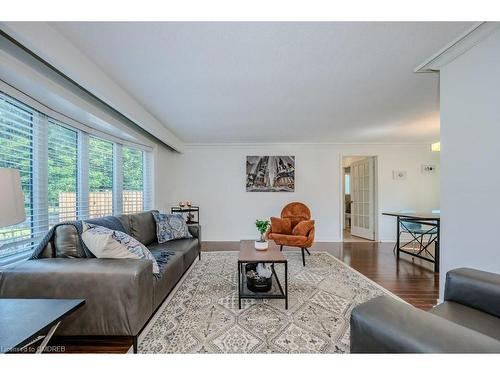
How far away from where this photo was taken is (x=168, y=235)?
3.22 m

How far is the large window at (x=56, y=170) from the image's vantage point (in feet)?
6.41

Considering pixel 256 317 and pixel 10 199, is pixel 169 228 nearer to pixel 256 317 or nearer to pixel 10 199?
pixel 256 317

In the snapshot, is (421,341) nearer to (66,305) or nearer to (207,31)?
(66,305)

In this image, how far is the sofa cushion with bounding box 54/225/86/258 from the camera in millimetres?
1854

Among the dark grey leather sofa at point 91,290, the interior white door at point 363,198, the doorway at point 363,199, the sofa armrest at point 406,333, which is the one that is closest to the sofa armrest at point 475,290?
the sofa armrest at point 406,333

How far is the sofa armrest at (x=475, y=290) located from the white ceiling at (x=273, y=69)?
1.61 m

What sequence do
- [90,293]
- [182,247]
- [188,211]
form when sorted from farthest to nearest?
→ [188,211]
[182,247]
[90,293]

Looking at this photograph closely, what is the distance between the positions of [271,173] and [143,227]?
10.1 ft

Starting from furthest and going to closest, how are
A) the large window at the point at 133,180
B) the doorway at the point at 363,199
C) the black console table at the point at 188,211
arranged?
the doorway at the point at 363,199
the black console table at the point at 188,211
the large window at the point at 133,180

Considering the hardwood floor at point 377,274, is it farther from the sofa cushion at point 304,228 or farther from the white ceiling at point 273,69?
the white ceiling at point 273,69

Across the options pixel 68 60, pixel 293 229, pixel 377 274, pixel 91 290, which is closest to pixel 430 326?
pixel 91 290

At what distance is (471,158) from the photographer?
174cm

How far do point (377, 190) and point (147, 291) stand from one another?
5217 mm

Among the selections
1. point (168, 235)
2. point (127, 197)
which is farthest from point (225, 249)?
point (127, 197)
